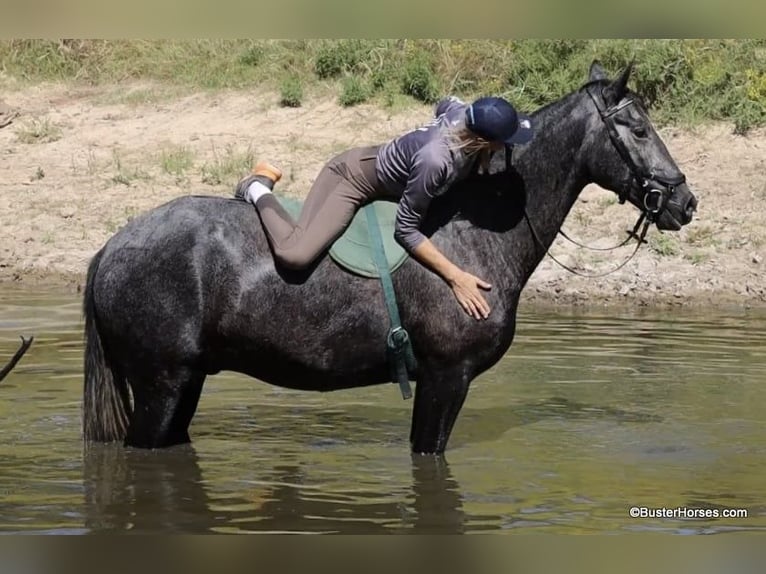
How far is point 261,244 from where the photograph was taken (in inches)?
298

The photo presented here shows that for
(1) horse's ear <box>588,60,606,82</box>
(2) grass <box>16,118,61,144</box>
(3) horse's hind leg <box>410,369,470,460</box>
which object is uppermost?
(2) grass <box>16,118,61,144</box>

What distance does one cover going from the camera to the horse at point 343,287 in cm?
753

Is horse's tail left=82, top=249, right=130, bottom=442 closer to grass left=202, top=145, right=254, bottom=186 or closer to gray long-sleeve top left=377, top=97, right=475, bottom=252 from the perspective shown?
gray long-sleeve top left=377, top=97, right=475, bottom=252

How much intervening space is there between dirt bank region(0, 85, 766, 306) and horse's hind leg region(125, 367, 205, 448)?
6223 mm

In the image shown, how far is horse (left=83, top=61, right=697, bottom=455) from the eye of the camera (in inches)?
296

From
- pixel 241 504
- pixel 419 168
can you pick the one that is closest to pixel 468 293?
pixel 419 168

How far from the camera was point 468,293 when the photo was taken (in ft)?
24.6

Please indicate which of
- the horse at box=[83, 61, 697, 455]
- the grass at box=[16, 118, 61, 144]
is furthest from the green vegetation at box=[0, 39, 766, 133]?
the horse at box=[83, 61, 697, 455]

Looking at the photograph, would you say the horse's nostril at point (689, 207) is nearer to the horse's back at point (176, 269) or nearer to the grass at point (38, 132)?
the horse's back at point (176, 269)

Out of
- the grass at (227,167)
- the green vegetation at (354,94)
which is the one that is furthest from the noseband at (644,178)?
the green vegetation at (354,94)

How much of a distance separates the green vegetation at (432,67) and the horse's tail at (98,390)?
9.20m
